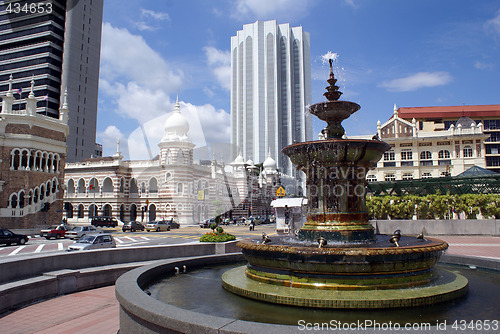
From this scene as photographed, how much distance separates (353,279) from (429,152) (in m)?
60.0

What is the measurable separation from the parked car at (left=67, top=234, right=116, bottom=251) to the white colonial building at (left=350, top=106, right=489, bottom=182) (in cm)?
5030

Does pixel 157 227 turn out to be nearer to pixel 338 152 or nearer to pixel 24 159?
pixel 24 159

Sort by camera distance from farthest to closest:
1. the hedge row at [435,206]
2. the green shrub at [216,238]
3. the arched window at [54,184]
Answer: the arched window at [54,184], the hedge row at [435,206], the green shrub at [216,238]

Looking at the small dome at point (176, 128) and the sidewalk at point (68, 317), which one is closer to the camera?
the sidewalk at point (68, 317)

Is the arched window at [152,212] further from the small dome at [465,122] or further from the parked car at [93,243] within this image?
the small dome at [465,122]

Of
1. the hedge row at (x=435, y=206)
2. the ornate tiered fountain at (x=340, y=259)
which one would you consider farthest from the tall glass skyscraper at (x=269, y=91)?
the ornate tiered fountain at (x=340, y=259)

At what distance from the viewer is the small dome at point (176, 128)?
169 feet

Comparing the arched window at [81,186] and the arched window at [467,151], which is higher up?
the arched window at [467,151]

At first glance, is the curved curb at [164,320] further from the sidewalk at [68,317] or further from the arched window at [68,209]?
the arched window at [68,209]

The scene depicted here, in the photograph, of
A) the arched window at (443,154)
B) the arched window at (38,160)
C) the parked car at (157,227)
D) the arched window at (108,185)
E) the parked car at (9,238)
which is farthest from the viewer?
the arched window at (443,154)

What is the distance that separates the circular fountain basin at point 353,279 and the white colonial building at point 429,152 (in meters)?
54.8

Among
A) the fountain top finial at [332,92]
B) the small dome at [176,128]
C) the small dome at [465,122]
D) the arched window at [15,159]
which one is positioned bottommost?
the fountain top finial at [332,92]

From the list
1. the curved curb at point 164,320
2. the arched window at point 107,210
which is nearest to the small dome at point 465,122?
the arched window at point 107,210

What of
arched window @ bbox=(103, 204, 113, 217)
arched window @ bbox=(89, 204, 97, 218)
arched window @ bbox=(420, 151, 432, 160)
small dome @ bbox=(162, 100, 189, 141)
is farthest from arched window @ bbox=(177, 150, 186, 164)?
arched window @ bbox=(420, 151, 432, 160)
